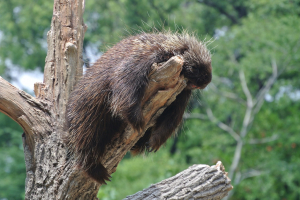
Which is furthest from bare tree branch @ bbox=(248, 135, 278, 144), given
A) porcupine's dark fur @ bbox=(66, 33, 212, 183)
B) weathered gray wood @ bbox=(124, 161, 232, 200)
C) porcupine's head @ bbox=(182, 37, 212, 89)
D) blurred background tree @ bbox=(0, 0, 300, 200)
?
porcupine's head @ bbox=(182, 37, 212, 89)

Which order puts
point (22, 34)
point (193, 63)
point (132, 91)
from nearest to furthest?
point (132, 91)
point (193, 63)
point (22, 34)

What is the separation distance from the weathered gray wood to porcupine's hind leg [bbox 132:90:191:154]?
1.10ft

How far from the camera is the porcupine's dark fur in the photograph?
2.43 metres

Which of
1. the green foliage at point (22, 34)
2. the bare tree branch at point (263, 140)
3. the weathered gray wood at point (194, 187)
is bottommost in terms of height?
the weathered gray wood at point (194, 187)

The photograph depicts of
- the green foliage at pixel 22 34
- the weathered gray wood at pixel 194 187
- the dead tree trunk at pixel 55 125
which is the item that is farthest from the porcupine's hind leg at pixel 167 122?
the green foliage at pixel 22 34

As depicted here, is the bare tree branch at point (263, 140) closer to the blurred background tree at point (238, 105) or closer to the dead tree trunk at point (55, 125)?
the blurred background tree at point (238, 105)

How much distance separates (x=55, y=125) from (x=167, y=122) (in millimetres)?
926

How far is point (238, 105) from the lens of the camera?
1182 cm

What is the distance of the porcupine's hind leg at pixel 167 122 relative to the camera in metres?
2.74

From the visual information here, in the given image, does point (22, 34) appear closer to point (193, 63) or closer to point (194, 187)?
point (193, 63)

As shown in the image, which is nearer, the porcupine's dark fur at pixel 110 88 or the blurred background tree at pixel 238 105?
the porcupine's dark fur at pixel 110 88

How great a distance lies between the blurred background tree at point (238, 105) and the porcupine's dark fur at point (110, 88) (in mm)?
5166

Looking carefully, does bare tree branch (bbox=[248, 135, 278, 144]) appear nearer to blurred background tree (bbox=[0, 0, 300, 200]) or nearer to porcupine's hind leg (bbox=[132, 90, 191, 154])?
blurred background tree (bbox=[0, 0, 300, 200])

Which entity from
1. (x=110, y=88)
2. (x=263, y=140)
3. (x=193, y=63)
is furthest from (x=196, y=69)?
(x=263, y=140)
